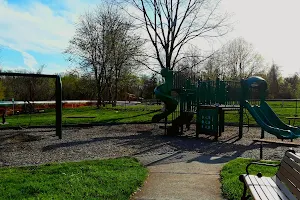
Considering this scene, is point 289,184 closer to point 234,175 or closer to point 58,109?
point 234,175

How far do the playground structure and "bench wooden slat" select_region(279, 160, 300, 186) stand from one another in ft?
24.4

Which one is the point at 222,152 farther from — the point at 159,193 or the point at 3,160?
the point at 3,160

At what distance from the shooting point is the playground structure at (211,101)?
12305 millimetres

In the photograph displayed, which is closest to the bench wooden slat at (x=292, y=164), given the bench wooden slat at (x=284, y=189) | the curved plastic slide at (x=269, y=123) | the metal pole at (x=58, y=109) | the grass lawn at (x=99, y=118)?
the bench wooden slat at (x=284, y=189)

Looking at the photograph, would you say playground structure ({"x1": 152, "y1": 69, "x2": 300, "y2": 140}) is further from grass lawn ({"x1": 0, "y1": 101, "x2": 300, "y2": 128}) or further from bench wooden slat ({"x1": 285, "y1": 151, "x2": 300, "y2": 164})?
bench wooden slat ({"x1": 285, "y1": 151, "x2": 300, "y2": 164})

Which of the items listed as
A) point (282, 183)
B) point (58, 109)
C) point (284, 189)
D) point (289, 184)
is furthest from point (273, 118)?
point (289, 184)

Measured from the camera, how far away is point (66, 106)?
36.5m

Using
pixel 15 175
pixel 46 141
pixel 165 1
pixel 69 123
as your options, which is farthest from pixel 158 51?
pixel 15 175

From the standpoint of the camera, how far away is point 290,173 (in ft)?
11.8

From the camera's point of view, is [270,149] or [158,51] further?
[158,51]

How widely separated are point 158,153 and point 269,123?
526 centimetres

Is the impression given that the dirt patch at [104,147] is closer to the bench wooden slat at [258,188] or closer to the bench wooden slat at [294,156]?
the bench wooden slat at [258,188]

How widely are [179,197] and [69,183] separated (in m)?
1.80

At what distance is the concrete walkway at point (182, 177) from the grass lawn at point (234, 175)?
0.42 feet
